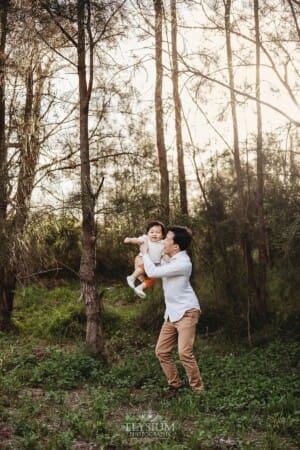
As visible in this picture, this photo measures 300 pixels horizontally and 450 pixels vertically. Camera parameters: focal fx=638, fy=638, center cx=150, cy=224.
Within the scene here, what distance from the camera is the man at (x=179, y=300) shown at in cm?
687

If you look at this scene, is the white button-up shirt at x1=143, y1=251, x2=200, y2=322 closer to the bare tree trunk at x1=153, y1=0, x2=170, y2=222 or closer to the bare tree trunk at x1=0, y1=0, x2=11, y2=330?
the bare tree trunk at x1=0, y1=0, x2=11, y2=330

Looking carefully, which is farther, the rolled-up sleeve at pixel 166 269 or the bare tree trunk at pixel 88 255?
the bare tree trunk at pixel 88 255

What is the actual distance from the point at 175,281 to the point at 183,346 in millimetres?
703

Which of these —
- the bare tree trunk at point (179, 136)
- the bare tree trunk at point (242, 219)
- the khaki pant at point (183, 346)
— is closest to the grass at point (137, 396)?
the khaki pant at point (183, 346)

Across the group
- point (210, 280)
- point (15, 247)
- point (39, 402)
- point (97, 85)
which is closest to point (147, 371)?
point (39, 402)

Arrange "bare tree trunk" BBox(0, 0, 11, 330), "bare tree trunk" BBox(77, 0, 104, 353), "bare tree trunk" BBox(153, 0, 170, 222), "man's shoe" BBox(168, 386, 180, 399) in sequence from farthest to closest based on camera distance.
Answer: "bare tree trunk" BBox(153, 0, 170, 222) → "bare tree trunk" BBox(0, 0, 11, 330) → "bare tree trunk" BBox(77, 0, 104, 353) → "man's shoe" BBox(168, 386, 180, 399)

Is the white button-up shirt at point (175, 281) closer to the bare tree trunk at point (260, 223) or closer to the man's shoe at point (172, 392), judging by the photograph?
the man's shoe at point (172, 392)

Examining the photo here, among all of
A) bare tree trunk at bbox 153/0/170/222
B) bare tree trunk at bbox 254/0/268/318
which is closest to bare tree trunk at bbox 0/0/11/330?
bare tree trunk at bbox 153/0/170/222

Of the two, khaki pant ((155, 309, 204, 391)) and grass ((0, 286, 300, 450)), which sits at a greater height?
khaki pant ((155, 309, 204, 391))

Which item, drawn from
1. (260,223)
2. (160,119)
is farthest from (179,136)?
(260,223)

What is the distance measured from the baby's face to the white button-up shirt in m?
0.24

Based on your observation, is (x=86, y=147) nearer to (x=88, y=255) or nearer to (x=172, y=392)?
(x=88, y=255)

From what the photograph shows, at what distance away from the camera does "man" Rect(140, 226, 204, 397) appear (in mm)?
6871

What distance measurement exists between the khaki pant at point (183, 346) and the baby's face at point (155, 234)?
0.88 meters
